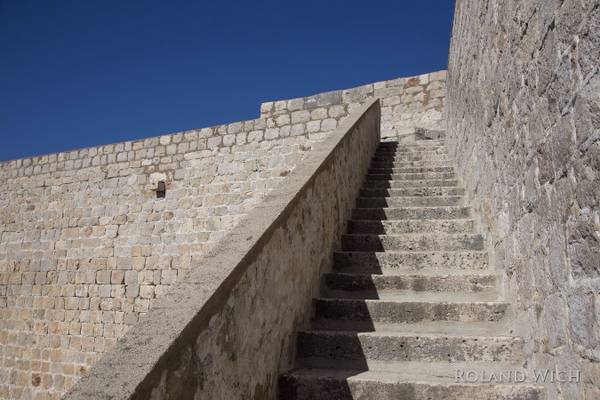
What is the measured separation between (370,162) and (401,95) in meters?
2.56

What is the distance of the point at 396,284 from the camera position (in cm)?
354

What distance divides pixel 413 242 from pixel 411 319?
101 centimetres

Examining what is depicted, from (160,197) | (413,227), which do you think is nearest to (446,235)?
(413,227)

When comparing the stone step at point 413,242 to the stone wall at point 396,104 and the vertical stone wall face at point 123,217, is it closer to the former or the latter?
the vertical stone wall face at point 123,217

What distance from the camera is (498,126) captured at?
3129 millimetres

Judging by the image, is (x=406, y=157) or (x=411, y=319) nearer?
(x=411, y=319)

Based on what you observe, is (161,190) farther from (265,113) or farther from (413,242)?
(413,242)

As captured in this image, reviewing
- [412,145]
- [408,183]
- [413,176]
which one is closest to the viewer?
[408,183]

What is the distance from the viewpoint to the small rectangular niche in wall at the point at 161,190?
26.3 feet

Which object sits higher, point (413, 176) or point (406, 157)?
point (406, 157)

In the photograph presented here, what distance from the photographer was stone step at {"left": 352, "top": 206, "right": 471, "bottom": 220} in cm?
446

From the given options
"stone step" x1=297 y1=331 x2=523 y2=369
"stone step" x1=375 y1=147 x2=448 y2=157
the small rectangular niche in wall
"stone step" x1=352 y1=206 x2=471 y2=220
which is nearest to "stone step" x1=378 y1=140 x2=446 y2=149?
"stone step" x1=375 y1=147 x2=448 y2=157

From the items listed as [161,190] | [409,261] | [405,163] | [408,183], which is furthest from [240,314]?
[161,190]

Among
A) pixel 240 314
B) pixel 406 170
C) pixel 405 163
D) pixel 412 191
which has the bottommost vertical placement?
pixel 240 314
